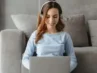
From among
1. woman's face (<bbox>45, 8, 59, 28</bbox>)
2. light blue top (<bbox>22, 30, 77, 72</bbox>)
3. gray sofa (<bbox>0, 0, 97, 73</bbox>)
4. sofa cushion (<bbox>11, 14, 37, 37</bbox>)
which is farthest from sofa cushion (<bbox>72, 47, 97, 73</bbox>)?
sofa cushion (<bbox>11, 14, 37, 37</bbox>)

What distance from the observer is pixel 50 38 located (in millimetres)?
1590

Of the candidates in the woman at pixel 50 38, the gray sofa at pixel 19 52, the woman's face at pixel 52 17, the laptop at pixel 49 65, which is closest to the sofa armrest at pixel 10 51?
the gray sofa at pixel 19 52

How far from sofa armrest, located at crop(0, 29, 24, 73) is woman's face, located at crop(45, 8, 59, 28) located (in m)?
0.46

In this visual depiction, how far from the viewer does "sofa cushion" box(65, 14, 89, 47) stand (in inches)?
88.7

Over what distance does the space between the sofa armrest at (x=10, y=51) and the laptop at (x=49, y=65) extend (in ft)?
2.27

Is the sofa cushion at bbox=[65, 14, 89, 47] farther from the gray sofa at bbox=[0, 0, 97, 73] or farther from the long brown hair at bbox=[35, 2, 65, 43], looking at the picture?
the long brown hair at bbox=[35, 2, 65, 43]

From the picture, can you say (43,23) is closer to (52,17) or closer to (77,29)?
(52,17)

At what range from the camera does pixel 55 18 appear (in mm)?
1549

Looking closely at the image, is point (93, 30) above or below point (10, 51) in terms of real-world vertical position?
above

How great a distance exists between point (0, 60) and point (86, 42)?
85cm

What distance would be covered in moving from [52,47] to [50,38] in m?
→ 0.08

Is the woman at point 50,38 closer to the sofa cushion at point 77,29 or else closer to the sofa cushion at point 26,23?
the sofa cushion at point 26,23

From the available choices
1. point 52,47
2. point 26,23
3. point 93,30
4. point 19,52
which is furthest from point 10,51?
point 93,30

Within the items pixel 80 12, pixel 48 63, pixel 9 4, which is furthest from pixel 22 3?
pixel 48 63
